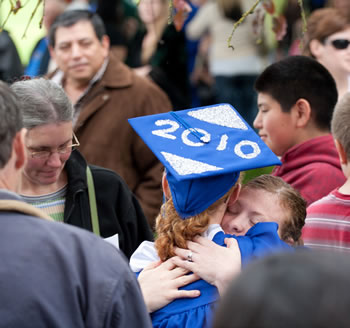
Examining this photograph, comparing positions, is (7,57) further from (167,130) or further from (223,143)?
(223,143)

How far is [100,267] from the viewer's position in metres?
1.99

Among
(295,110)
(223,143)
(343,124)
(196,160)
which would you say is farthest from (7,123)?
(295,110)

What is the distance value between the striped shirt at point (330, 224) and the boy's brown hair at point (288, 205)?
0.27m

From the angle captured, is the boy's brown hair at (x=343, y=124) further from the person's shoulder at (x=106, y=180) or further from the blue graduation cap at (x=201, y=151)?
the person's shoulder at (x=106, y=180)

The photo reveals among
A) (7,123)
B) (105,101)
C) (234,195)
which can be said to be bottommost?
(105,101)

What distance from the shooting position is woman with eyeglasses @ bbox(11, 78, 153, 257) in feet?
10.2

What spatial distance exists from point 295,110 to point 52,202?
1515 millimetres

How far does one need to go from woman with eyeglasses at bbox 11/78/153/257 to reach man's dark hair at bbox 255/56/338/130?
109 centimetres

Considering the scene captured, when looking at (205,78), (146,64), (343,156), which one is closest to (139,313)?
(343,156)

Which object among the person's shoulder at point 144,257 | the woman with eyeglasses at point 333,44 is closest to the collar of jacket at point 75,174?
the person's shoulder at point 144,257

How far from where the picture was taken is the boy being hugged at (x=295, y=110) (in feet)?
12.6

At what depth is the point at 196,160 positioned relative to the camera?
7.95 ft

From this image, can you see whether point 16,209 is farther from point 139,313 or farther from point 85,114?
point 85,114

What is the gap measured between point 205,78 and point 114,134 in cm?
386
